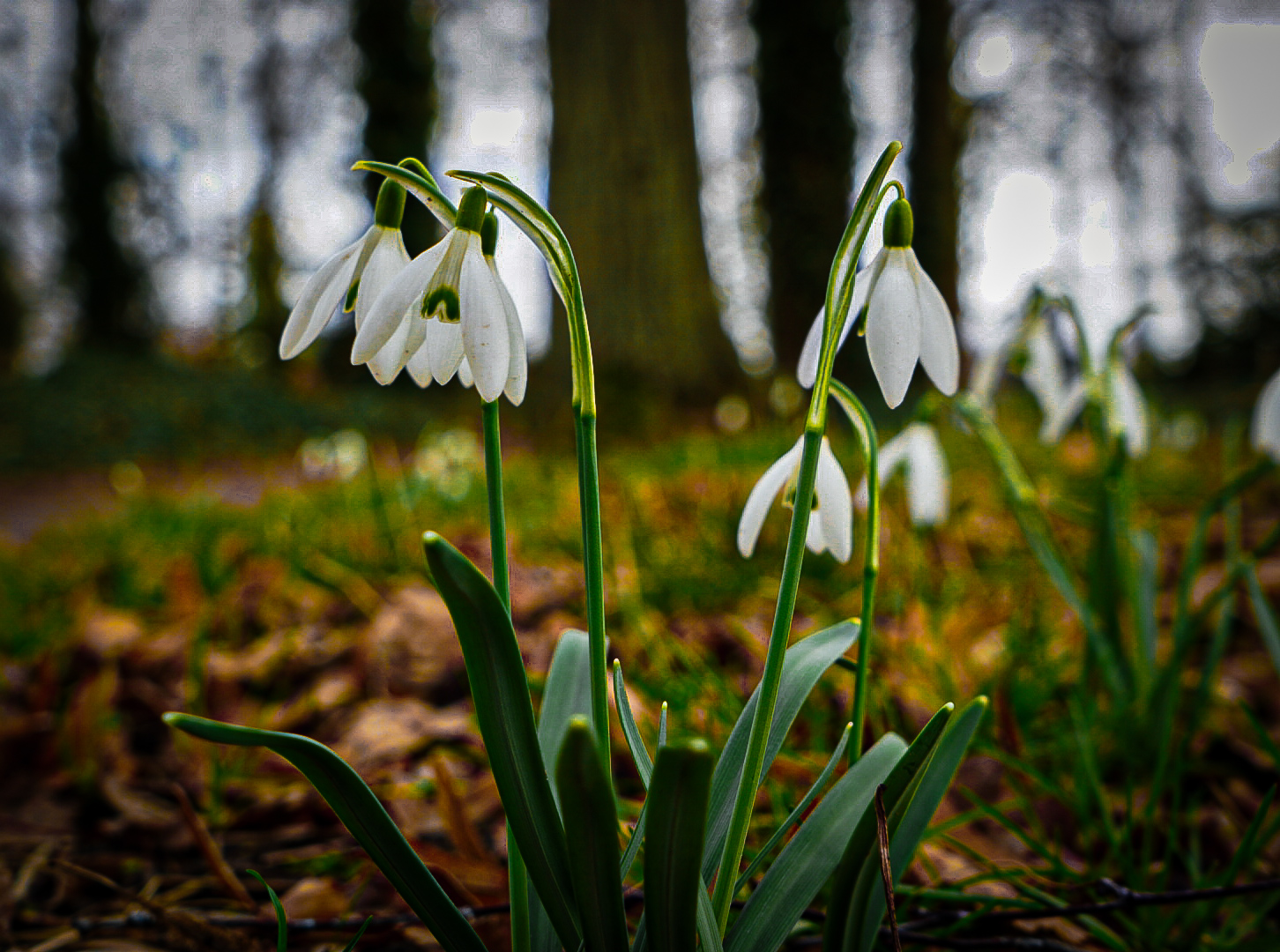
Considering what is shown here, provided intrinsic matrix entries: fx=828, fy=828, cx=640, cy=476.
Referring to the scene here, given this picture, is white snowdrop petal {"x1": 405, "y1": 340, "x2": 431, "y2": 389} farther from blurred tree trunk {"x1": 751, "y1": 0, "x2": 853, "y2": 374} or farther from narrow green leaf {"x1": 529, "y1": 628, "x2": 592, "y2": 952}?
blurred tree trunk {"x1": 751, "y1": 0, "x2": 853, "y2": 374}

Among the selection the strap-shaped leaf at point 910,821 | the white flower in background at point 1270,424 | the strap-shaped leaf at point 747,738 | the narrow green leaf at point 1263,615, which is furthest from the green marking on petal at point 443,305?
the narrow green leaf at point 1263,615

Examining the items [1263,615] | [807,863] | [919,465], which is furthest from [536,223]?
[1263,615]

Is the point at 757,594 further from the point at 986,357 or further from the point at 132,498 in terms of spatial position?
the point at 132,498

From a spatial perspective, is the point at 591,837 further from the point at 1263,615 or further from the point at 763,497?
the point at 1263,615

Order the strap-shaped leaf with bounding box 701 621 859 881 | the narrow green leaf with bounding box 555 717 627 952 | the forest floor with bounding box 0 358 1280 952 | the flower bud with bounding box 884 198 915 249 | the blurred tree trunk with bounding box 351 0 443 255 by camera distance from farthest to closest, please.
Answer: the blurred tree trunk with bounding box 351 0 443 255 < the forest floor with bounding box 0 358 1280 952 < the strap-shaped leaf with bounding box 701 621 859 881 < the flower bud with bounding box 884 198 915 249 < the narrow green leaf with bounding box 555 717 627 952

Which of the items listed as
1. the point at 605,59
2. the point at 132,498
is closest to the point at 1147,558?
the point at 605,59

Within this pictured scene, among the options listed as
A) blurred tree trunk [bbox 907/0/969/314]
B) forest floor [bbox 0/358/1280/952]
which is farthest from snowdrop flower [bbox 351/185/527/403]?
blurred tree trunk [bbox 907/0/969/314]
